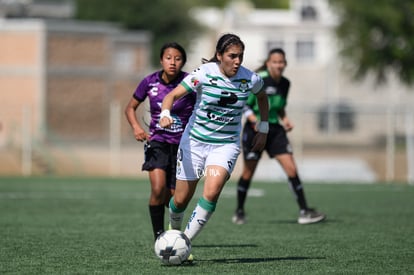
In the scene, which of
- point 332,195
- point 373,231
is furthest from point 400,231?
point 332,195

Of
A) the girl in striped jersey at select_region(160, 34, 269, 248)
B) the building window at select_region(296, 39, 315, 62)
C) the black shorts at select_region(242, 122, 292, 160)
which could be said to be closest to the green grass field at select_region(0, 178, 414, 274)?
the girl in striped jersey at select_region(160, 34, 269, 248)

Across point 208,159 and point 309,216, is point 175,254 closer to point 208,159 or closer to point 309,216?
point 208,159

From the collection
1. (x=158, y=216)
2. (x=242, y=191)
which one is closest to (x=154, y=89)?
(x=158, y=216)

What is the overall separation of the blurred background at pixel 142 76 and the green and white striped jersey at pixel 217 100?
18.8m

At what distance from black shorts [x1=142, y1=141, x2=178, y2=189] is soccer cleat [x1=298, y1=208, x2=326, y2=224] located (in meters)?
3.57

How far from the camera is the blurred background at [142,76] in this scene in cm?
3064

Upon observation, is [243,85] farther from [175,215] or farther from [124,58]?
[124,58]

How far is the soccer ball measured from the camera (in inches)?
344

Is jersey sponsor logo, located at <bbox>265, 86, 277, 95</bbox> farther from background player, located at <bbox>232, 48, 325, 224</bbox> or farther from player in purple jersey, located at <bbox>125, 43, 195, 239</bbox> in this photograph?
player in purple jersey, located at <bbox>125, 43, 195, 239</bbox>

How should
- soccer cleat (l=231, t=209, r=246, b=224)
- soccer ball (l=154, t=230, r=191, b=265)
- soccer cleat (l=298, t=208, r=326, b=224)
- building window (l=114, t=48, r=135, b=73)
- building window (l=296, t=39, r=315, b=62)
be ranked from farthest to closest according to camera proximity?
building window (l=296, t=39, r=315, b=62) → building window (l=114, t=48, r=135, b=73) → soccer cleat (l=231, t=209, r=246, b=224) → soccer cleat (l=298, t=208, r=326, b=224) → soccer ball (l=154, t=230, r=191, b=265)

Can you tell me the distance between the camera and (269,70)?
45.0 feet

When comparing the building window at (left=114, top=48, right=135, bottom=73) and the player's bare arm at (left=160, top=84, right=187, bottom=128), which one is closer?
the player's bare arm at (left=160, top=84, right=187, bottom=128)

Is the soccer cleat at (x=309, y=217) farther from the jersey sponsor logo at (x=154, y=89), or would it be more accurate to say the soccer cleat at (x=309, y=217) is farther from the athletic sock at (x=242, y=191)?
the jersey sponsor logo at (x=154, y=89)

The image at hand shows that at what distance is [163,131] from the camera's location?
10.2 metres
